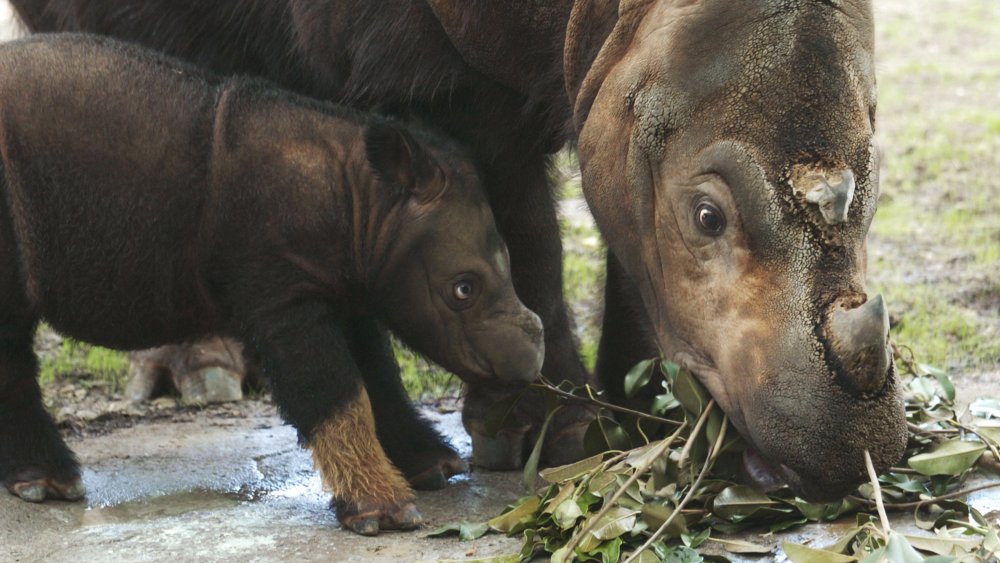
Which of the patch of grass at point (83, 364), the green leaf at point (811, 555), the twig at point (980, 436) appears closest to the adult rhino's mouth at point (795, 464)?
the green leaf at point (811, 555)

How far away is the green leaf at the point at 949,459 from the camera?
3.92 m

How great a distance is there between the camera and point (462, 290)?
4.22 metres

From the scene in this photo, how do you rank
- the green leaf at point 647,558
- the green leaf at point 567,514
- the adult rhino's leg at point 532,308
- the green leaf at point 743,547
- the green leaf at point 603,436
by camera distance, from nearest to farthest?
the green leaf at point 647,558, the green leaf at point 743,547, the green leaf at point 567,514, the green leaf at point 603,436, the adult rhino's leg at point 532,308

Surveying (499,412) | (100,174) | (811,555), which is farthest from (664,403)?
(100,174)

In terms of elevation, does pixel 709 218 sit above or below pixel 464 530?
above

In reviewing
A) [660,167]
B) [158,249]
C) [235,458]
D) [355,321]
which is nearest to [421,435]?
[355,321]

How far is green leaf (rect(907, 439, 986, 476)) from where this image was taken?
392cm

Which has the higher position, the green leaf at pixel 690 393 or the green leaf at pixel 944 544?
the green leaf at pixel 690 393

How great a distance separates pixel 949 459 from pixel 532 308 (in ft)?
5.19

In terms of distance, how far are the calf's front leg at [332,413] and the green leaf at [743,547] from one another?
36.6 inches

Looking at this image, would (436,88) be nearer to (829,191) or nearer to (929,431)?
(829,191)

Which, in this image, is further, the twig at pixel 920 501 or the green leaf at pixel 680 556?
the twig at pixel 920 501

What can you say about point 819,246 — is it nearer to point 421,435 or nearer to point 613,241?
point 613,241

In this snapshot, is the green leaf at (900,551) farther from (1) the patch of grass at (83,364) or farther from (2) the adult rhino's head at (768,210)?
(1) the patch of grass at (83,364)
